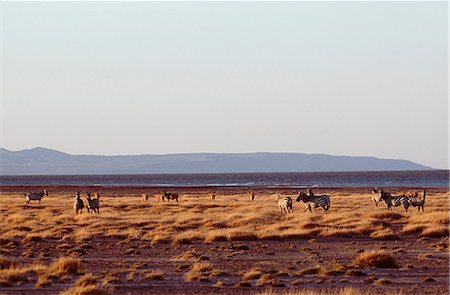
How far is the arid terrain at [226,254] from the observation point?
16.5m

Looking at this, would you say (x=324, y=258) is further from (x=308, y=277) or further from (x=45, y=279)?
(x=45, y=279)

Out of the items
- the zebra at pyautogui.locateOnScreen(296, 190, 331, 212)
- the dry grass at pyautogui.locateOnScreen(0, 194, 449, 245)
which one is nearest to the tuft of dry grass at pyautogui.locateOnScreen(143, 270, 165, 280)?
the dry grass at pyautogui.locateOnScreen(0, 194, 449, 245)

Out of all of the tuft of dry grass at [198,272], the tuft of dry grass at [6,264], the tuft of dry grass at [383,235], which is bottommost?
the tuft of dry grass at [6,264]

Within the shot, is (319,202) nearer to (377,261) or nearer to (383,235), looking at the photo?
(383,235)

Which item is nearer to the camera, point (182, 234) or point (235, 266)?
point (235, 266)

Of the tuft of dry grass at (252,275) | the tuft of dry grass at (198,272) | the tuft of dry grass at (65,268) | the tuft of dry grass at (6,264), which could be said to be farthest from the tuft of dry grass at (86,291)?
the tuft of dry grass at (6,264)

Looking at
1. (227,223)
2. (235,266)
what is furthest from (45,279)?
(227,223)

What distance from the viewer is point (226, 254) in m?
22.2

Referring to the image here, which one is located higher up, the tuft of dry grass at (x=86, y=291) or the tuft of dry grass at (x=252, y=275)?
the tuft of dry grass at (x=252, y=275)

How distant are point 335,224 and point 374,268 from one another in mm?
11751

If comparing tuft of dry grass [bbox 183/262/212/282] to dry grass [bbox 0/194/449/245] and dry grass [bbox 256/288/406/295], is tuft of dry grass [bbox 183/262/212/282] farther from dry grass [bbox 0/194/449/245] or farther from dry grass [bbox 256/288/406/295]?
dry grass [bbox 0/194/449/245]

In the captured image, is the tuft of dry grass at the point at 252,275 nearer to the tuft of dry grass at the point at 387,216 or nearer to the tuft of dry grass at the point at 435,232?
the tuft of dry grass at the point at 435,232

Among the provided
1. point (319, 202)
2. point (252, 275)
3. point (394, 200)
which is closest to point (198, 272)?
point (252, 275)

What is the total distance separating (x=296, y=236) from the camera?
2670 cm
